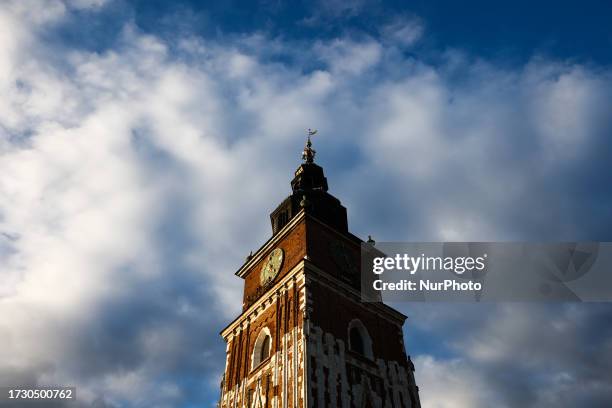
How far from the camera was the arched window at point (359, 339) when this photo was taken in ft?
103

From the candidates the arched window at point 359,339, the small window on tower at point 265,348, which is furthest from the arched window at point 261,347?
the arched window at point 359,339

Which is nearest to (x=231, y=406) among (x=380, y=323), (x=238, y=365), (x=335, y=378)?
(x=238, y=365)

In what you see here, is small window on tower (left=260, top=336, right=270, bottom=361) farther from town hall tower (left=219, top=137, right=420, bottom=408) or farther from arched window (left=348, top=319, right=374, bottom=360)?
arched window (left=348, top=319, right=374, bottom=360)

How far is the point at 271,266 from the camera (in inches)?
1441

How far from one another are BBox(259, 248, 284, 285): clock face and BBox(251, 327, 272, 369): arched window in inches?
164

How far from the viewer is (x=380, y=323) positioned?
33.8m

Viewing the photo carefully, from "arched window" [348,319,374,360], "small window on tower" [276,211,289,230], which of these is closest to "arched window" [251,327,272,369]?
"arched window" [348,319,374,360]

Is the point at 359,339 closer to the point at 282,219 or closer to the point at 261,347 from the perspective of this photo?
the point at 261,347

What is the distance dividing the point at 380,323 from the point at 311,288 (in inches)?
219

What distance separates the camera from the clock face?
35.8 m

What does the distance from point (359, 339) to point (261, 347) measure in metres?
5.70

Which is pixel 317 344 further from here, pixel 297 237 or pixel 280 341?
pixel 297 237

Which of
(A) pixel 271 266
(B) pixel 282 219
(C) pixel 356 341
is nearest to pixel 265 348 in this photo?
(C) pixel 356 341

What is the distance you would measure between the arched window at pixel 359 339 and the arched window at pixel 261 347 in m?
4.64
